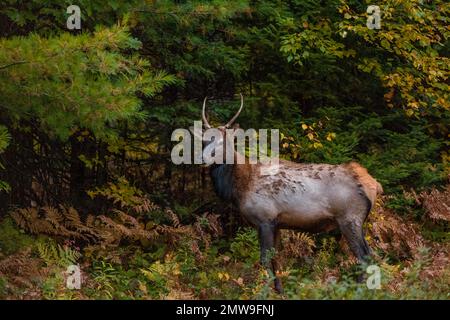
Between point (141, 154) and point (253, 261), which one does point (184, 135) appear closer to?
point (141, 154)

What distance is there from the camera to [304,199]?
9.84 meters

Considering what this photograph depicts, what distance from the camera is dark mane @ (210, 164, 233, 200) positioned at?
10.1 m

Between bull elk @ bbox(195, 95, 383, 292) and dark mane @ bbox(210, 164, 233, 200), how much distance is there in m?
→ 0.01

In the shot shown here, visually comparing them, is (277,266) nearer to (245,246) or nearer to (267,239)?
(267,239)

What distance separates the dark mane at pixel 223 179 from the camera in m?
10.1

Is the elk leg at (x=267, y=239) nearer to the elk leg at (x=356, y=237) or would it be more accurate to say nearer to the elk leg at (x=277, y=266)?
the elk leg at (x=277, y=266)

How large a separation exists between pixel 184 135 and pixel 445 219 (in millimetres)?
4142

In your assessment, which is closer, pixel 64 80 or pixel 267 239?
pixel 64 80

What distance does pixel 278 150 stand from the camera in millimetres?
12461

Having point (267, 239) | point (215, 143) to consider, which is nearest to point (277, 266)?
point (267, 239)

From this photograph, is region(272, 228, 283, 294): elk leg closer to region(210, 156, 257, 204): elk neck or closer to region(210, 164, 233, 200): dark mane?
region(210, 156, 257, 204): elk neck

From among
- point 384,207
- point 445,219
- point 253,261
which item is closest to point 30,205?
point 253,261

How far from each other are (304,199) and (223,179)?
3.39 feet

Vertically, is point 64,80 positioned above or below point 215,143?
above
